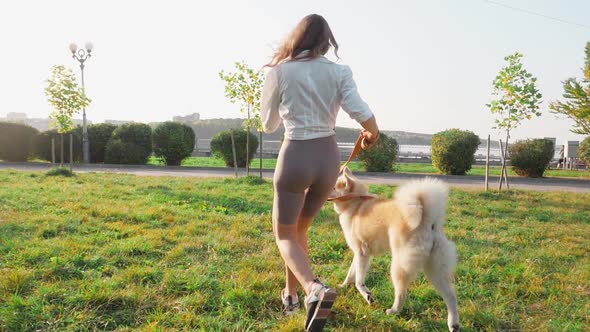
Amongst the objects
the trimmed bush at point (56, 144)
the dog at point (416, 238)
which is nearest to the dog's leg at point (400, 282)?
the dog at point (416, 238)

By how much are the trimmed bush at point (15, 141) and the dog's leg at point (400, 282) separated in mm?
21869

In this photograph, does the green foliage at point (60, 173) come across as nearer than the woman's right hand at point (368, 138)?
No

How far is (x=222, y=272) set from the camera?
3.97 meters

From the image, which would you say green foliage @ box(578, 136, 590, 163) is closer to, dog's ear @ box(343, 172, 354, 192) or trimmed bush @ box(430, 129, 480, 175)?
trimmed bush @ box(430, 129, 480, 175)

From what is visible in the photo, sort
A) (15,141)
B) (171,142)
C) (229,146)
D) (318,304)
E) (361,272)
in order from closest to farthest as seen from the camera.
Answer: (318,304) → (361,272) → (229,146) → (171,142) → (15,141)

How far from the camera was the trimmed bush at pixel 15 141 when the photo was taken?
20.2m

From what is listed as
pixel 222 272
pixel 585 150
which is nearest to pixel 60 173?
pixel 222 272

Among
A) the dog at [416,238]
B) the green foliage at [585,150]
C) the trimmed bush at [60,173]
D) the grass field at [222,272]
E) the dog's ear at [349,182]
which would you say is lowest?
the grass field at [222,272]

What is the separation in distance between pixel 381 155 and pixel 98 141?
43.6 ft

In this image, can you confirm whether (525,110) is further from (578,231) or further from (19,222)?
(19,222)

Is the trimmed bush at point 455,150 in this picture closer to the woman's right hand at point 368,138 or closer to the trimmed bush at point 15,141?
the woman's right hand at point 368,138

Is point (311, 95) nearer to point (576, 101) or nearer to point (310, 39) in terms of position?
point (310, 39)

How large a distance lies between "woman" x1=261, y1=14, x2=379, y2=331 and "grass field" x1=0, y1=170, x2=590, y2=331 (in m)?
0.78

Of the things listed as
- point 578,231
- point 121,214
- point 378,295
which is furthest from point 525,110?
point 121,214
